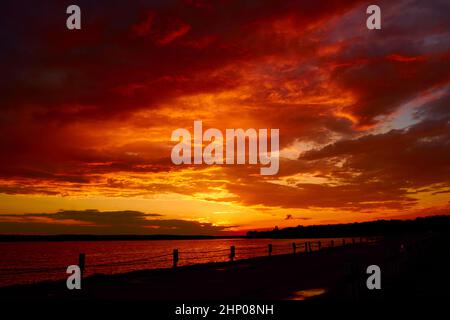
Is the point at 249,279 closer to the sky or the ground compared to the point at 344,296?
closer to the ground

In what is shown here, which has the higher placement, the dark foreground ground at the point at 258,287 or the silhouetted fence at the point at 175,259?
the dark foreground ground at the point at 258,287

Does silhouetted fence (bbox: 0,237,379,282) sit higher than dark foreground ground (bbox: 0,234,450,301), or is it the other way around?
dark foreground ground (bbox: 0,234,450,301)

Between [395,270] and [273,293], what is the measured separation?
4.96 meters

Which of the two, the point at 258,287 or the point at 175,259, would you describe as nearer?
the point at 258,287

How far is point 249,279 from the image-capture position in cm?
2266

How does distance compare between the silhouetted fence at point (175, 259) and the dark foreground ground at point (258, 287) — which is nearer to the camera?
the dark foreground ground at point (258, 287)

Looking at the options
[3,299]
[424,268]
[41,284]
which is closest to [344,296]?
[3,299]

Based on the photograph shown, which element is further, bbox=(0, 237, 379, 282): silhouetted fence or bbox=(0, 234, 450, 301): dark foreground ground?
bbox=(0, 237, 379, 282): silhouetted fence
